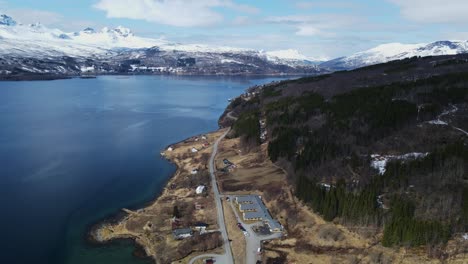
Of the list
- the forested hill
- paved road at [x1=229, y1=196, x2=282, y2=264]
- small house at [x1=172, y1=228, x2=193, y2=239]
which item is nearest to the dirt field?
small house at [x1=172, y1=228, x2=193, y2=239]

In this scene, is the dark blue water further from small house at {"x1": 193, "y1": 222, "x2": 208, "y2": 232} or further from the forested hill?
the forested hill

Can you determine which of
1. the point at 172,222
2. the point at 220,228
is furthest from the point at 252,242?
the point at 172,222

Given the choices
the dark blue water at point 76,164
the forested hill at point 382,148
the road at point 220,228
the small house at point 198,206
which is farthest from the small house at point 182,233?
the forested hill at point 382,148

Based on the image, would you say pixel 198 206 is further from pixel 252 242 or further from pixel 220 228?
pixel 252 242

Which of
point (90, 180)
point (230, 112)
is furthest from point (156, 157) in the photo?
point (230, 112)

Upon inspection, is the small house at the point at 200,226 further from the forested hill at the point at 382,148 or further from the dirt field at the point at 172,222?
the forested hill at the point at 382,148

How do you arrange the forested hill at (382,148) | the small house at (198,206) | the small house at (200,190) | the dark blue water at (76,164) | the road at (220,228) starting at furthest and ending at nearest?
the small house at (200,190) < the small house at (198,206) < the dark blue water at (76,164) < the forested hill at (382,148) < the road at (220,228)
